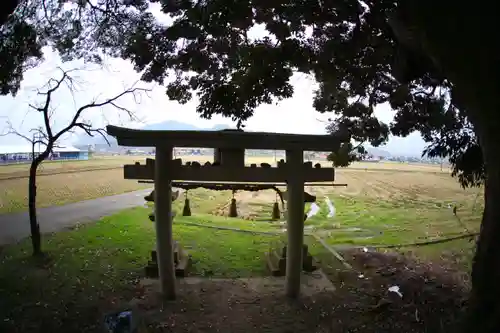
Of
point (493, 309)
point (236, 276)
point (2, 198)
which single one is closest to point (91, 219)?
point (2, 198)

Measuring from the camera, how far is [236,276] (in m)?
6.64

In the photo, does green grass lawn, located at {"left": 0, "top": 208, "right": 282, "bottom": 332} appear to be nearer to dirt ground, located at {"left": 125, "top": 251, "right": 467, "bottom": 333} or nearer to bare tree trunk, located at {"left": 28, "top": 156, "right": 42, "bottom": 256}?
bare tree trunk, located at {"left": 28, "top": 156, "right": 42, "bottom": 256}

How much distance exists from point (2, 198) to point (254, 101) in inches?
356

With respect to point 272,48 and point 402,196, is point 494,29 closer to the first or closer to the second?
point 272,48

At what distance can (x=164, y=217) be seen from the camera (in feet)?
17.1

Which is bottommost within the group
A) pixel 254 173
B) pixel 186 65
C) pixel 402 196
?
pixel 402 196

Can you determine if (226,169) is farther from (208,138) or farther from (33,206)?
(33,206)

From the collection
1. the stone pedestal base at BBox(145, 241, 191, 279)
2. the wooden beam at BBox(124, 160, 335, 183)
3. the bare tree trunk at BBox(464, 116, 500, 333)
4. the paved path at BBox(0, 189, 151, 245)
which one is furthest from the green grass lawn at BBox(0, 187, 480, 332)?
the bare tree trunk at BBox(464, 116, 500, 333)

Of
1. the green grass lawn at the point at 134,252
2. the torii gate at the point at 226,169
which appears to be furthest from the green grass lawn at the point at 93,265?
the torii gate at the point at 226,169

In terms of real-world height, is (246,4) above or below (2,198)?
above

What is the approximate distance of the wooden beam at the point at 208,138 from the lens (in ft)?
16.0

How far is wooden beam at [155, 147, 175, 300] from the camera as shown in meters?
5.11

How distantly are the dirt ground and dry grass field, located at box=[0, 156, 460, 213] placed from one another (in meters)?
6.11

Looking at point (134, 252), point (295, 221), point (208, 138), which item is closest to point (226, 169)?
point (208, 138)
